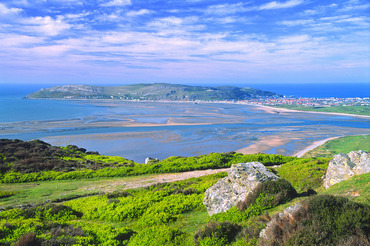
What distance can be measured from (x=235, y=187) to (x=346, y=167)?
6.59 meters

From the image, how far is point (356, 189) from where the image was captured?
962 centimetres

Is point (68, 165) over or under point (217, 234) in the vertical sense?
under

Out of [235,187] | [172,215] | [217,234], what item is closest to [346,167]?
[235,187]

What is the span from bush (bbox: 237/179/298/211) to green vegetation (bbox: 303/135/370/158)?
35589 mm

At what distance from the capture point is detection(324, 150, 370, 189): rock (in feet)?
41.1

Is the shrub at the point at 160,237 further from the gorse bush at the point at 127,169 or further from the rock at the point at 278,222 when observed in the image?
the gorse bush at the point at 127,169

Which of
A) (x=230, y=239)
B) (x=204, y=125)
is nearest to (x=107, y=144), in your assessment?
(x=204, y=125)

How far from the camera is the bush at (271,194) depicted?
9.25 m

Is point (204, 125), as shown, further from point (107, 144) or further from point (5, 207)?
point (5, 207)

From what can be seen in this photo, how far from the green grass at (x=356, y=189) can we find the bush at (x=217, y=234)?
416 centimetres

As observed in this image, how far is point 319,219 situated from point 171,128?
6743 cm

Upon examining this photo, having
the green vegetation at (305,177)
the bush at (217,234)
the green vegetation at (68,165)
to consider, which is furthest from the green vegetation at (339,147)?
the bush at (217,234)

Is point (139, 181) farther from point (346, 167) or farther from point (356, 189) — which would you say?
point (356, 189)

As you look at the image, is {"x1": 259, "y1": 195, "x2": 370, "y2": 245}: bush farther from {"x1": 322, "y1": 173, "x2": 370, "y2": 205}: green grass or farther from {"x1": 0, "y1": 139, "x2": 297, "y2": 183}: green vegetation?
{"x1": 0, "y1": 139, "x2": 297, "y2": 183}: green vegetation
